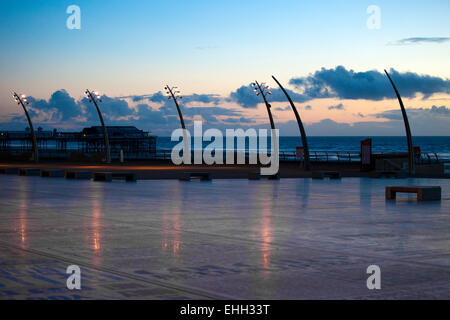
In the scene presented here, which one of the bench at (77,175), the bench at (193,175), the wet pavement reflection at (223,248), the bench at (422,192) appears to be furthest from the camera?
the bench at (77,175)

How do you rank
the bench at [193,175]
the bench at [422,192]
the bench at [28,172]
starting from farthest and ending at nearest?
1. the bench at [28,172]
2. the bench at [193,175]
3. the bench at [422,192]

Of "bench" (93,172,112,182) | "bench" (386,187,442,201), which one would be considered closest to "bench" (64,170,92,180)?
"bench" (93,172,112,182)

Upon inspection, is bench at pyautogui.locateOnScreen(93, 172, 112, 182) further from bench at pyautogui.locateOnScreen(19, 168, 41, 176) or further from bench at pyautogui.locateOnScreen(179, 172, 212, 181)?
bench at pyautogui.locateOnScreen(19, 168, 41, 176)

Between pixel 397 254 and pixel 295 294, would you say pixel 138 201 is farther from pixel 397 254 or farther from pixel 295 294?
pixel 295 294

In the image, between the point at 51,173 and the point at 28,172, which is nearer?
the point at 51,173

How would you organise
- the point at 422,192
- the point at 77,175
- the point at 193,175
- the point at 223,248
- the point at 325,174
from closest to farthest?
the point at 223,248, the point at 422,192, the point at 193,175, the point at 77,175, the point at 325,174

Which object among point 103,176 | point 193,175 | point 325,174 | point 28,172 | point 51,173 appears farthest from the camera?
point 28,172

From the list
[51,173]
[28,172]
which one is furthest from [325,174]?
[28,172]

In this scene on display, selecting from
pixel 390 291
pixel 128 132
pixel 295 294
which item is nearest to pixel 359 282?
pixel 390 291

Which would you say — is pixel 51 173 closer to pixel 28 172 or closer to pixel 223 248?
pixel 28 172

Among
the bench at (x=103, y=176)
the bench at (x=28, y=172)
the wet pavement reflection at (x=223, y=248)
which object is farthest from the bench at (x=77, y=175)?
the wet pavement reflection at (x=223, y=248)

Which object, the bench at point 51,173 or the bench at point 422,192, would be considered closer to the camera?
the bench at point 422,192

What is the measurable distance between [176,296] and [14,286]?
5.97ft

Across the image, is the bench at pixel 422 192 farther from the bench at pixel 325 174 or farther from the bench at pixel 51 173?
the bench at pixel 51 173
